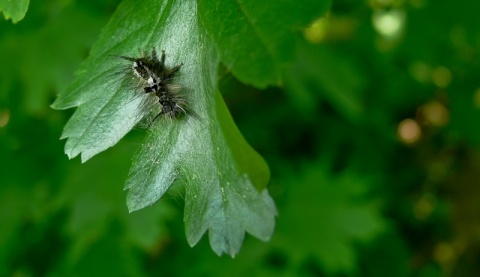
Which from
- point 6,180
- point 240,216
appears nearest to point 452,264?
point 6,180

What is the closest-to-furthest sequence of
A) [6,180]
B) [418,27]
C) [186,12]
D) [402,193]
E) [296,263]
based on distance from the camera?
1. [186,12]
2. [6,180]
3. [296,263]
4. [418,27]
5. [402,193]

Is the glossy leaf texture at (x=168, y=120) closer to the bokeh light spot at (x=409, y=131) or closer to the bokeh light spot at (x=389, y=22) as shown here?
the bokeh light spot at (x=389, y=22)

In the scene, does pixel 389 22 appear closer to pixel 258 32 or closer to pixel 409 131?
pixel 409 131

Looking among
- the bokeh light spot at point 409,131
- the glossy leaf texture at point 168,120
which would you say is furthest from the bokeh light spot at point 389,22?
the glossy leaf texture at point 168,120

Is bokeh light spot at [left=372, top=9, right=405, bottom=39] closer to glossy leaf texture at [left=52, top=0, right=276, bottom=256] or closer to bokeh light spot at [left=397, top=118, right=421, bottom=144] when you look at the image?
bokeh light spot at [left=397, top=118, right=421, bottom=144]

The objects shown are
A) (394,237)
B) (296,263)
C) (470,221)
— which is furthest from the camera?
(470,221)

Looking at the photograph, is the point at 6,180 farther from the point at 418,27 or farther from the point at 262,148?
the point at 418,27

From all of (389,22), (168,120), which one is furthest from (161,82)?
(389,22)
